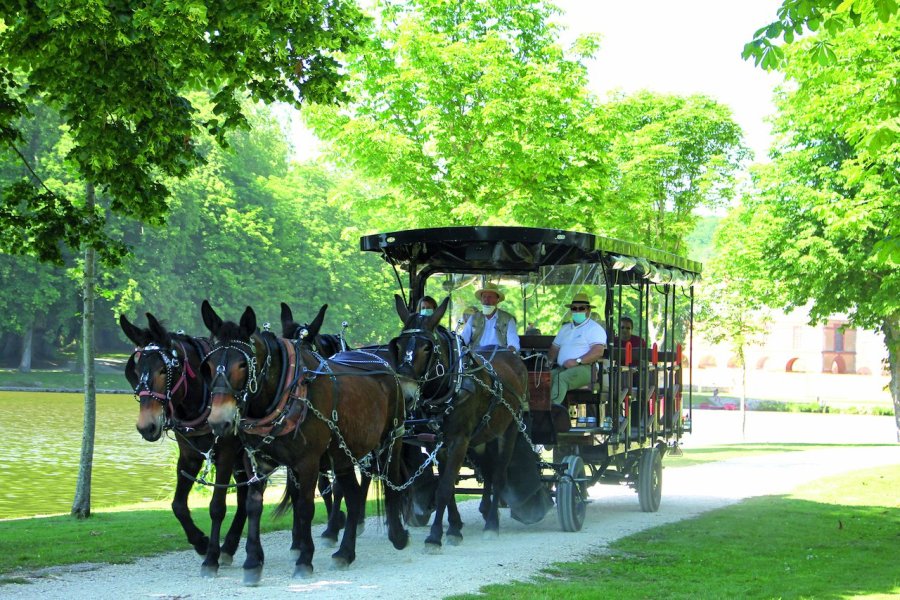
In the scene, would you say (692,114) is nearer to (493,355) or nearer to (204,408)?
(493,355)

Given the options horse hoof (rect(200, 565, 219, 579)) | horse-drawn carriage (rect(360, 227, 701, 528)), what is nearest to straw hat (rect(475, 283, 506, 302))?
horse-drawn carriage (rect(360, 227, 701, 528))

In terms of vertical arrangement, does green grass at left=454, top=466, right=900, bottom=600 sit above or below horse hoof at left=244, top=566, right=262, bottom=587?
below

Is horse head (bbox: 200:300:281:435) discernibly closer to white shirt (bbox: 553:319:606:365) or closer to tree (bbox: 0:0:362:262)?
tree (bbox: 0:0:362:262)

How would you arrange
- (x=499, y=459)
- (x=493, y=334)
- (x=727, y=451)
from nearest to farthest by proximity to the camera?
(x=499, y=459)
(x=493, y=334)
(x=727, y=451)

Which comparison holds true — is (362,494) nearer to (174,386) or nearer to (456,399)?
(456,399)

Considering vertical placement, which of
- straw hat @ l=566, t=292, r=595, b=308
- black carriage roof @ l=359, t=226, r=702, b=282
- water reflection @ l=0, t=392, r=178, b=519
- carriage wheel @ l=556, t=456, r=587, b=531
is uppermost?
black carriage roof @ l=359, t=226, r=702, b=282

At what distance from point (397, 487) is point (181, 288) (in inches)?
1988

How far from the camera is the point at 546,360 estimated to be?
1388cm

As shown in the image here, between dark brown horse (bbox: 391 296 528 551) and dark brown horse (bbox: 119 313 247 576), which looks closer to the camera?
dark brown horse (bbox: 119 313 247 576)

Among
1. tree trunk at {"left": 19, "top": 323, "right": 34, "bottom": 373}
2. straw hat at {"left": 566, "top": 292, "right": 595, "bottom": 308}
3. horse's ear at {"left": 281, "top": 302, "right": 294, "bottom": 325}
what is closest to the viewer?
horse's ear at {"left": 281, "top": 302, "right": 294, "bottom": 325}

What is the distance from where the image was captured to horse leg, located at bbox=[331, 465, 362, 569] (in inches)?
400

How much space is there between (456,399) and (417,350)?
92cm

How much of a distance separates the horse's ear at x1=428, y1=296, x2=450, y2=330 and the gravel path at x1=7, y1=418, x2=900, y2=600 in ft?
7.45

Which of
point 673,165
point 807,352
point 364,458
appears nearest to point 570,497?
point 364,458
